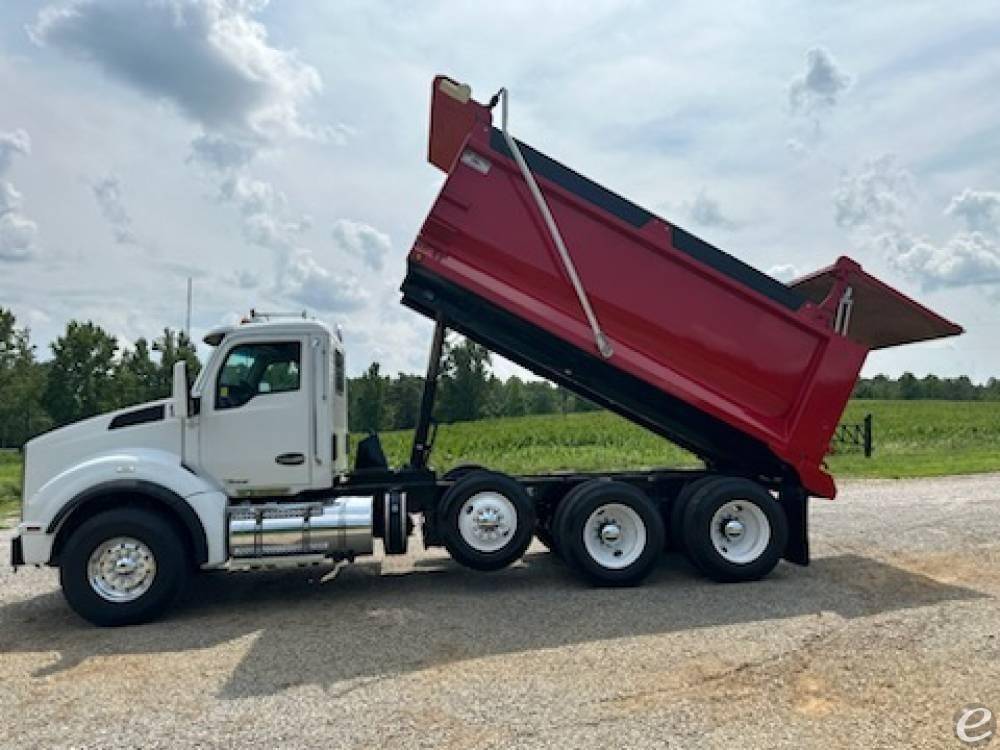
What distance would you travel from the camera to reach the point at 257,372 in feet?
24.4

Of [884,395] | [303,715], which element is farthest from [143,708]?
[884,395]

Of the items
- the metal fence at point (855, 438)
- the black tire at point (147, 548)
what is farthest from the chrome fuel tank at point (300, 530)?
the metal fence at point (855, 438)

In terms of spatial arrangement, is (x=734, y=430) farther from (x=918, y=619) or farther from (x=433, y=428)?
(x=433, y=428)

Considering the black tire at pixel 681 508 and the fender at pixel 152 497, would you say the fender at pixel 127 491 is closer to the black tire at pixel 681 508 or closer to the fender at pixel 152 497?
the fender at pixel 152 497

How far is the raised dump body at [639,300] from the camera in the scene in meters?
7.51

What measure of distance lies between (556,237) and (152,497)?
13.2 ft

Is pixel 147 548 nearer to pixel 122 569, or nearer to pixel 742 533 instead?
pixel 122 569

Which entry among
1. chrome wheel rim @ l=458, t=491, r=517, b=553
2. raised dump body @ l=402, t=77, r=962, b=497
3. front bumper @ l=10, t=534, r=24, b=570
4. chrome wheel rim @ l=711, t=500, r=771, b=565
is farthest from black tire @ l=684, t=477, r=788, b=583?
front bumper @ l=10, t=534, r=24, b=570

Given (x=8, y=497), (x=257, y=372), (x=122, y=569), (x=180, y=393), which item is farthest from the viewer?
(x=8, y=497)

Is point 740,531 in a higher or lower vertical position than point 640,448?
lower

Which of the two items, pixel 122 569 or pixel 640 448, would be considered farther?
pixel 640 448

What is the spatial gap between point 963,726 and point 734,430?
385cm
